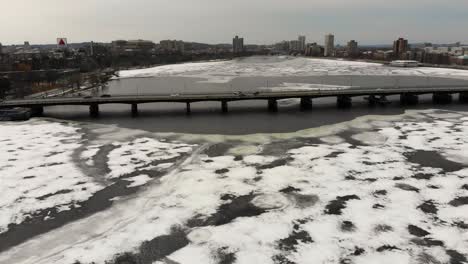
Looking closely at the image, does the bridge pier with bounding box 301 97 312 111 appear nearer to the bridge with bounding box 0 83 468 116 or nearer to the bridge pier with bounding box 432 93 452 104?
the bridge with bounding box 0 83 468 116

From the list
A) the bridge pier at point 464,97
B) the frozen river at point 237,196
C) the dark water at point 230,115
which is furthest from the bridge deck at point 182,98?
the frozen river at point 237,196

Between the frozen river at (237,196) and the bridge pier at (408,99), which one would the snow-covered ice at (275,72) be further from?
the frozen river at (237,196)

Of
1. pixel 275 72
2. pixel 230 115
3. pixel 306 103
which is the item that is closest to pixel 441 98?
pixel 306 103

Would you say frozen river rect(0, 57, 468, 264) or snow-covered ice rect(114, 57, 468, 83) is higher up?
snow-covered ice rect(114, 57, 468, 83)

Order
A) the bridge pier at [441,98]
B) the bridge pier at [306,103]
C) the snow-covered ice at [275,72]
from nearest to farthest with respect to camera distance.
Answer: the bridge pier at [306,103] < the bridge pier at [441,98] < the snow-covered ice at [275,72]

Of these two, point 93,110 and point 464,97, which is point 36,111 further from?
point 464,97

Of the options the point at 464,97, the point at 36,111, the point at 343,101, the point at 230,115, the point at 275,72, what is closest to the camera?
the point at 230,115

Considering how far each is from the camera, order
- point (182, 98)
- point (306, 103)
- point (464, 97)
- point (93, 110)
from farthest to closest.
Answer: point (464, 97), point (306, 103), point (182, 98), point (93, 110)

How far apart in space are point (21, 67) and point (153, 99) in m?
76.3

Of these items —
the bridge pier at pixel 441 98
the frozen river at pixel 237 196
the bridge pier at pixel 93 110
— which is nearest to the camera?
the frozen river at pixel 237 196

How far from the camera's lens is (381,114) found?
4425cm

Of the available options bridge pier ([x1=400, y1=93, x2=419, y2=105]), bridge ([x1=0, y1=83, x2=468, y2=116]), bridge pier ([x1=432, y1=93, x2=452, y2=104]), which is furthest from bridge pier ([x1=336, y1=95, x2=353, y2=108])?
bridge pier ([x1=432, y1=93, x2=452, y2=104])

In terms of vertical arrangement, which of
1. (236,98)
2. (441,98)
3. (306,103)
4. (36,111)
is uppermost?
(236,98)

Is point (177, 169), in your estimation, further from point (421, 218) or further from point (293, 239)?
point (421, 218)
